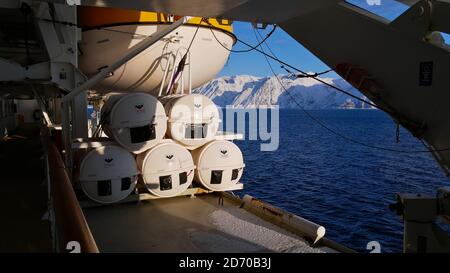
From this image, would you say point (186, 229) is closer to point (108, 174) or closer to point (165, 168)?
point (165, 168)

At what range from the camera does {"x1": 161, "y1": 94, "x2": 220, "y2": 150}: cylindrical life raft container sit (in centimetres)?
799

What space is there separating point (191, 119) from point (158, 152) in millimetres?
997

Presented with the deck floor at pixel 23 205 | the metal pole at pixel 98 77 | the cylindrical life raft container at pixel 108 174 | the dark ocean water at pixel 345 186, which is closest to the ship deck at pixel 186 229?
the cylindrical life raft container at pixel 108 174

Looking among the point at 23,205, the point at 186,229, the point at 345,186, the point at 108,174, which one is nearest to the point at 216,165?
the point at 186,229

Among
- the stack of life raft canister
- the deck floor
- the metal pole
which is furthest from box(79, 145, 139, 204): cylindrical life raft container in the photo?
the deck floor

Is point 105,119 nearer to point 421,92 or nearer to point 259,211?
point 259,211

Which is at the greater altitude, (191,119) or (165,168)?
(191,119)

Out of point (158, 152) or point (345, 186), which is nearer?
point (158, 152)

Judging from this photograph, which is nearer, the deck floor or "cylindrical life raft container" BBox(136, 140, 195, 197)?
the deck floor

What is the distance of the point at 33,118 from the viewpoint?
29656 millimetres

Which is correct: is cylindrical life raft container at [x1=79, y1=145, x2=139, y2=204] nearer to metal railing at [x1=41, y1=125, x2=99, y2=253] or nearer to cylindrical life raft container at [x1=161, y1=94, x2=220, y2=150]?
cylindrical life raft container at [x1=161, y1=94, x2=220, y2=150]

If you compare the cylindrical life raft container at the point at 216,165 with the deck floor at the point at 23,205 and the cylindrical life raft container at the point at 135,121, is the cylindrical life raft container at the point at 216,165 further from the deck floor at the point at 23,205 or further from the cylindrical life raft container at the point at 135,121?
the deck floor at the point at 23,205

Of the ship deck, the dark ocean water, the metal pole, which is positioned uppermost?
the metal pole

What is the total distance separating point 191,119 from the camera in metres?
8.05
